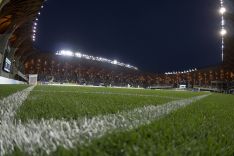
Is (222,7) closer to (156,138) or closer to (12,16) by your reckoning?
(12,16)

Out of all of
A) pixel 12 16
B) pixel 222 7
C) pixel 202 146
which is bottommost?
pixel 202 146

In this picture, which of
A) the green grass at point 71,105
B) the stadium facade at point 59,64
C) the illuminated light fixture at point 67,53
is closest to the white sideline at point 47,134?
the green grass at point 71,105

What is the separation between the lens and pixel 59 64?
16125cm

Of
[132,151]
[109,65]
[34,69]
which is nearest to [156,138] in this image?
[132,151]

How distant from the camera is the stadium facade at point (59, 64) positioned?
48.7m

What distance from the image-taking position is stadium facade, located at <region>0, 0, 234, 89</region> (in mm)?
48666

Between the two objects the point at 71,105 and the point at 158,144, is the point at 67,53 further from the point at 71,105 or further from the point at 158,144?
the point at 158,144

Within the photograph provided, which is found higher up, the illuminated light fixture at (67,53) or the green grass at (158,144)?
the illuminated light fixture at (67,53)

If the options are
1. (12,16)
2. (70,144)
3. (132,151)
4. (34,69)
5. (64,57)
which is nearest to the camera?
(132,151)

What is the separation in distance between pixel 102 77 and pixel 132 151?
172 metres

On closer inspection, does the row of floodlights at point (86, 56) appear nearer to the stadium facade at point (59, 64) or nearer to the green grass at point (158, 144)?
Answer: the stadium facade at point (59, 64)

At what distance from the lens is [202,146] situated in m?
2.39

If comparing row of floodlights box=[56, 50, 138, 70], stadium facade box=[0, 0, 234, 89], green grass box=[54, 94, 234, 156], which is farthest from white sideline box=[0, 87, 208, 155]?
row of floodlights box=[56, 50, 138, 70]

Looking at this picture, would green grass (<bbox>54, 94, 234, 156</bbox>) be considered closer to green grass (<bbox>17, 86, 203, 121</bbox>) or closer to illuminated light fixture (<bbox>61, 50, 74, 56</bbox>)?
green grass (<bbox>17, 86, 203, 121</bbox>)
